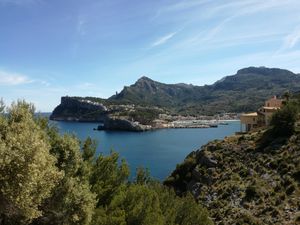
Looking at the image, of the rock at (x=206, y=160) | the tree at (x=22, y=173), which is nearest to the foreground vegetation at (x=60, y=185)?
the tree at (x=22, y=173)

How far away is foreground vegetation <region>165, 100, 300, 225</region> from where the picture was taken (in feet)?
124

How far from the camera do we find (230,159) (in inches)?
2136

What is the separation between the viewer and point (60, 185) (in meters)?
17.5

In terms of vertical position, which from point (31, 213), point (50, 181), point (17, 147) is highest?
point (17, 147)

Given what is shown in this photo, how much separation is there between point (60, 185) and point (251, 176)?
3494 centimetres

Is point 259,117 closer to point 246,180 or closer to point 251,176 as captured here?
point 251,176

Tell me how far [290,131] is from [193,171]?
51.5 feet

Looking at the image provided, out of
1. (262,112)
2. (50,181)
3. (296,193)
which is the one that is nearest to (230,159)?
(296,193)

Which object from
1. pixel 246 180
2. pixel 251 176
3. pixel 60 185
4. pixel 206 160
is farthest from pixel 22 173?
pixel 206 160

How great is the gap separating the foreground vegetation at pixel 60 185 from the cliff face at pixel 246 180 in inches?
550

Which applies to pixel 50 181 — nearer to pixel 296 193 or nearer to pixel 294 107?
pixel 296 193

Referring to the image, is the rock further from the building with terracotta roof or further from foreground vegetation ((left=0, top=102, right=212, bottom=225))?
foreground vegetation ((left=0, top=102, right=212, bottom=225))

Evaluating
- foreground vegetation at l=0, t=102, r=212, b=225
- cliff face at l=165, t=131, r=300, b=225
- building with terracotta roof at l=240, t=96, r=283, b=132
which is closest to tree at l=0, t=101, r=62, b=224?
foreground vegetation at l=0, t=102, r=212, b=225

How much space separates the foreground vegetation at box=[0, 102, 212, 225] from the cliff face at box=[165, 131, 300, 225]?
550 inches
